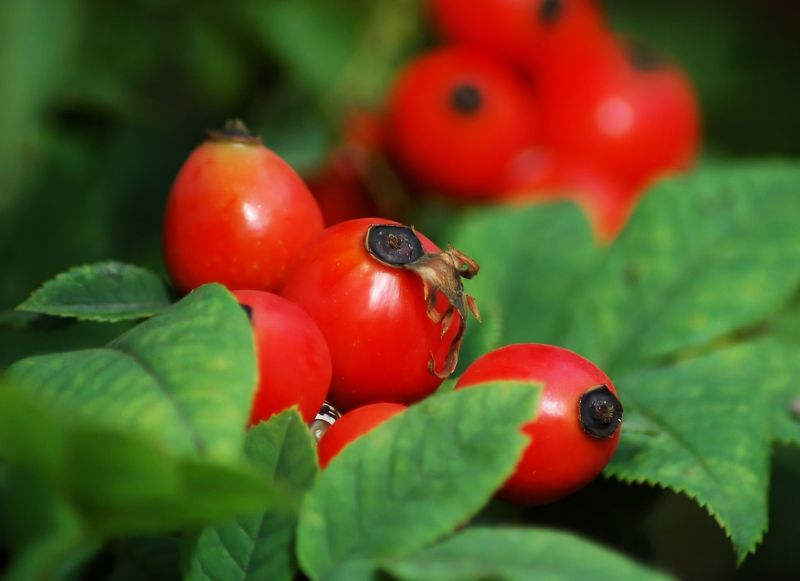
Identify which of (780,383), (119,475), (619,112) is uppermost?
(119,475)

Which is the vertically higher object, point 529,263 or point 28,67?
point 28,67

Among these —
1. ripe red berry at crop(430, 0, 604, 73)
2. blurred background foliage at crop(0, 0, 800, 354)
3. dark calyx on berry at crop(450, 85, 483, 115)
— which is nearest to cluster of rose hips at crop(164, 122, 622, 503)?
blurred background foliage at crop(0, 0, 800, 354)

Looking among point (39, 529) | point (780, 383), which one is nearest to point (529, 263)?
point (780, 383)

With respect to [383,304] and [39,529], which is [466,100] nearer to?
[383,304]

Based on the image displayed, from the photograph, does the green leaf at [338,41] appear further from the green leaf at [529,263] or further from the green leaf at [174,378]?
the green leaf at [174,378]

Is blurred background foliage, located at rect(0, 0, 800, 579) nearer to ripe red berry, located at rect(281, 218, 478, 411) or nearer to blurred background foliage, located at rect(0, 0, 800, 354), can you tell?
blurred background foliage, located at rect(0, 0, 800, 354)

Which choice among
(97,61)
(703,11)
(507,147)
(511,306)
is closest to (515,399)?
(511,306)
